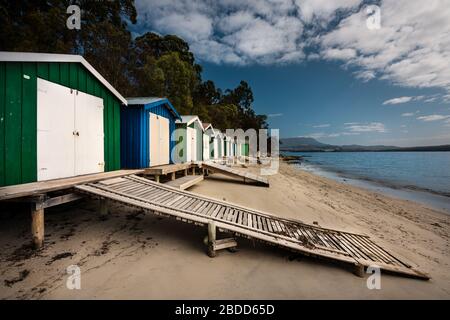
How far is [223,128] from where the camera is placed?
44656 mm

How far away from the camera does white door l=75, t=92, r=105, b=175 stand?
19.0 ft

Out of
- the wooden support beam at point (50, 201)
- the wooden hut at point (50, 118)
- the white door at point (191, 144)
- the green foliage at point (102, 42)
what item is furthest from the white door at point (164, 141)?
the green foliage at point (102, 42)

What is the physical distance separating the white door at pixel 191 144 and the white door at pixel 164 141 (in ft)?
8.12

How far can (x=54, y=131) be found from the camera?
5086 millimetres

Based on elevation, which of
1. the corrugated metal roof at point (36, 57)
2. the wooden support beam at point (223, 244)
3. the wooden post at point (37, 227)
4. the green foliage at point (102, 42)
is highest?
the green foliage at point (102, 42)

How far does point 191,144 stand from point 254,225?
1008 centimetres

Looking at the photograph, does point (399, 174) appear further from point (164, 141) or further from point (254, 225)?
point (254, 225)

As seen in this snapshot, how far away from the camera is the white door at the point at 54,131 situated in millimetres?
4777

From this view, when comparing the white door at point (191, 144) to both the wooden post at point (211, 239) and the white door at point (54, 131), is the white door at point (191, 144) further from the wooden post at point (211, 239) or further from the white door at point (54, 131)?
the wooden post at point (211, 239)

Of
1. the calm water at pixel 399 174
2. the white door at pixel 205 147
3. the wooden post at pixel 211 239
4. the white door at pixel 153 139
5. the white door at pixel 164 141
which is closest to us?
the wooden post at pixel 211 239

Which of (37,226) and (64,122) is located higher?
(64,122)

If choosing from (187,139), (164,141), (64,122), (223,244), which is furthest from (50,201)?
(187,139)
